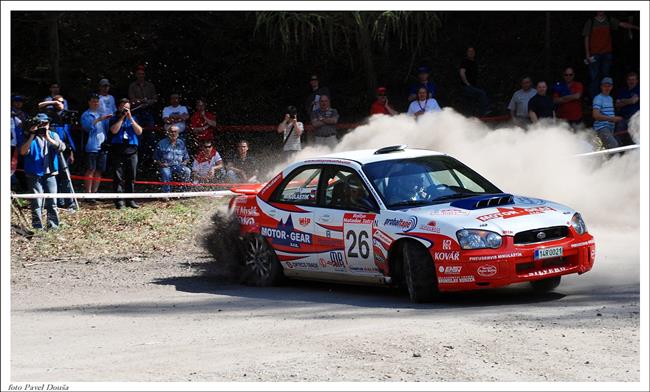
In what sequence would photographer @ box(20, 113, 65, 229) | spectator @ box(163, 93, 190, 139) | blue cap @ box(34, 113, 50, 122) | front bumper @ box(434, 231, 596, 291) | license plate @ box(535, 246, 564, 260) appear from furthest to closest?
spectator @ box(163, 93, 190, 139), blue cap @ box(34, 113, 50, 122), photographer @ box(20, 113, 65, 229), license plate @ box(535, 246, 564, 260), front bumper @ box(434, 231, 596, 291)

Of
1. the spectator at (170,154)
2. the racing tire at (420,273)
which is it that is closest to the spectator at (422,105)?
the spectator at (170,154)

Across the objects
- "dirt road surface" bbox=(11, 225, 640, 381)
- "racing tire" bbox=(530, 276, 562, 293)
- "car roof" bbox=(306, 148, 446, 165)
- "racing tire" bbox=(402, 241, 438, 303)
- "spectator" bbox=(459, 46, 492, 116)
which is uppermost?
"spectator" bbox=(459, 46, 492, 116)

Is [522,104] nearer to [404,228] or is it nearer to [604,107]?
[604,107]

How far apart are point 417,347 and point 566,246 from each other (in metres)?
2.49

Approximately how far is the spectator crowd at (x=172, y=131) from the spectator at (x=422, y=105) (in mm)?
17

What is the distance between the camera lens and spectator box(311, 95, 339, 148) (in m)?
18.8

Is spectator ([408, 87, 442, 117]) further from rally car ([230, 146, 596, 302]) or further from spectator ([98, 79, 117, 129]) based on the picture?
rally car ([230, 146, 596, 302])

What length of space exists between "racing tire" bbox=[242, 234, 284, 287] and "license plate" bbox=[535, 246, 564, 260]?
3.06 meters

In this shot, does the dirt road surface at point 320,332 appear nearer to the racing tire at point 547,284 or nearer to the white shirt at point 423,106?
the racing tire at point 547,284

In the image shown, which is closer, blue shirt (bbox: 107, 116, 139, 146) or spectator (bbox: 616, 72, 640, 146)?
blue shirt (bbox: 107, 116, 139, 146)

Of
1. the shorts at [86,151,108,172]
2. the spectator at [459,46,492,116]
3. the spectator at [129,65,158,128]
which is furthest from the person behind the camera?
the spectator at [459,46,492,116]

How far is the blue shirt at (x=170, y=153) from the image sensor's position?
1806cm

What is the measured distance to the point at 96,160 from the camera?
1827 centimetres

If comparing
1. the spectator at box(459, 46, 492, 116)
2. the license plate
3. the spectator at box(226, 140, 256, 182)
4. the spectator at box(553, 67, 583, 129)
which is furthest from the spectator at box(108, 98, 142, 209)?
the license plate
